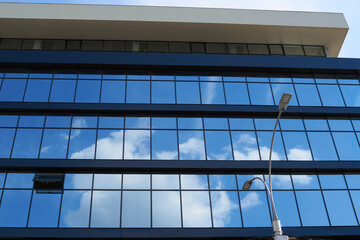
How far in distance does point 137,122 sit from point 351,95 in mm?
15575

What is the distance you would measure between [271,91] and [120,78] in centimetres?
1092

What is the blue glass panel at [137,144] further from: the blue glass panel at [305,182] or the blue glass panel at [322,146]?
the blue glass panel at [322,146]

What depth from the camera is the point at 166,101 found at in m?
24.7

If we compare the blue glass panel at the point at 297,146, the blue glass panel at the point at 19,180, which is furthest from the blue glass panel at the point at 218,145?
the blue glass panel at the point at 19,180

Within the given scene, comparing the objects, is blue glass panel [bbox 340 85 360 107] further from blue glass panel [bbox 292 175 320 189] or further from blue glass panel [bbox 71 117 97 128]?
blue glass panel [bbox 71 117 97 128]

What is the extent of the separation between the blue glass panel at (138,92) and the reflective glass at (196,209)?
728cm

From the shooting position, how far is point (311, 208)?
823 inches

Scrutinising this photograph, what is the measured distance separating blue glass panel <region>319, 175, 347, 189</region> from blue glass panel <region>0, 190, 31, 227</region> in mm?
17599

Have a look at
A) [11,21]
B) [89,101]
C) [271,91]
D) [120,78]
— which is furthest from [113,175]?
[11,21]

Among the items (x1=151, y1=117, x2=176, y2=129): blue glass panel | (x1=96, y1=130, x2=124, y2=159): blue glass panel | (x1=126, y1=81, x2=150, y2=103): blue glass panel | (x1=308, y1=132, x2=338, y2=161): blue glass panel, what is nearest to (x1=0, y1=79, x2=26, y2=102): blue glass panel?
(x1=96, y1=130, x2=124, y2=159): blue glass panel

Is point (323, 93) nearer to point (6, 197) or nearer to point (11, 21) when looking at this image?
point (6, 197)

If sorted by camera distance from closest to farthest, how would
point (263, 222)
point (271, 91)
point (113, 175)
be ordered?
point (263, 222) < point (113, 175) < point (271, 91)

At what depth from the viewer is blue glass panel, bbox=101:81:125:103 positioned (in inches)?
961

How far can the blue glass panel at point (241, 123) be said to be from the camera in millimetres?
23984
